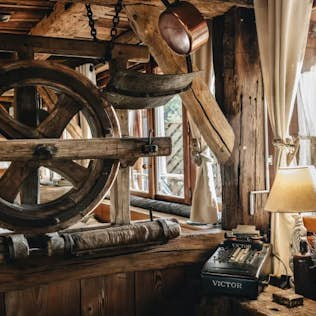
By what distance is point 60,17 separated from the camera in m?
3.68

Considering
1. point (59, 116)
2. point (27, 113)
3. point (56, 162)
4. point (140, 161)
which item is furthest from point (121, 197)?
point (140, 161)

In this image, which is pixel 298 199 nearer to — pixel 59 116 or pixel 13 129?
pixel 59 116

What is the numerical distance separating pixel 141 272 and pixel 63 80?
4.14ft

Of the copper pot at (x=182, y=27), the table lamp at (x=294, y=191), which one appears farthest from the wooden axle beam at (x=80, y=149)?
the table lamp at (x=294, y=191)

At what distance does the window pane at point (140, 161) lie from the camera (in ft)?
19.2

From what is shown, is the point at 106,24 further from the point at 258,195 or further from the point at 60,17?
the point at 258,195

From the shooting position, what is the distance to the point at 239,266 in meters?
2.84

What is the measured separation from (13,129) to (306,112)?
1.92 meters

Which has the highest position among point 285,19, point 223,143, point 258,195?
point 285,19

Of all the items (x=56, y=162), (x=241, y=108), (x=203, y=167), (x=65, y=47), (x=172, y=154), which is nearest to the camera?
(x=56, y=162)

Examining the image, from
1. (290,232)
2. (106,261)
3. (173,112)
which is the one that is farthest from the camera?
(173,112)

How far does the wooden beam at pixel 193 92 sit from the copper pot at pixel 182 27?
248 mm

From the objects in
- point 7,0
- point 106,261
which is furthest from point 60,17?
point 106,261

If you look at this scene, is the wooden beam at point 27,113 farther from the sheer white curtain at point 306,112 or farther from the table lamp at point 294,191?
the sheer white curtain at point 306,112
